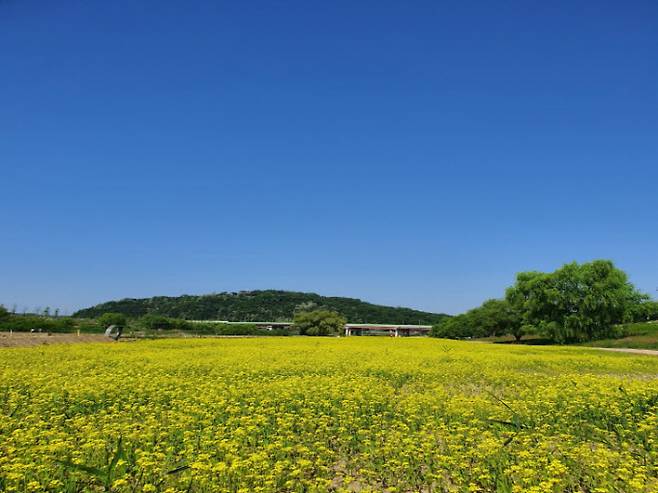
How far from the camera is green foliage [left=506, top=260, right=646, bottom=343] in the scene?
5262cm

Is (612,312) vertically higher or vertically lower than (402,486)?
higher

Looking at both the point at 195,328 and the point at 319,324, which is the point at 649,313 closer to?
the point at 319,324

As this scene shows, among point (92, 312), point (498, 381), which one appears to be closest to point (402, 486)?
point (498, 381)

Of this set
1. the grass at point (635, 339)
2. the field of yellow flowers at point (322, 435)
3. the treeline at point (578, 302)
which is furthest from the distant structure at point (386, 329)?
the field of yellow flowers at point (322, 435)

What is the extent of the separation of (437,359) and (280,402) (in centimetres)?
1363

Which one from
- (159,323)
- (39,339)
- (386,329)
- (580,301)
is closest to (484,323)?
(580,301)

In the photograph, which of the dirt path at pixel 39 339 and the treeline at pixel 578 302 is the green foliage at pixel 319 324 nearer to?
the treeline at pixel 578 302

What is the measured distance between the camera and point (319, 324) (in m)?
82.1

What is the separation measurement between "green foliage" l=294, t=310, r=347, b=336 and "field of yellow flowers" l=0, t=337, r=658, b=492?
66.4 metres

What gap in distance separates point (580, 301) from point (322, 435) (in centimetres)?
5447

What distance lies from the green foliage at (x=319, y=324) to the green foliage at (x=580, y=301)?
115ft

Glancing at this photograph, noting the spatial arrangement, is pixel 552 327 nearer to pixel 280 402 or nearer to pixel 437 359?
pixel 437 359

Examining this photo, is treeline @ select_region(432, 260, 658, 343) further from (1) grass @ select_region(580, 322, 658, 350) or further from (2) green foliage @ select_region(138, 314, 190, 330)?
(2) green foliage @ select_region(138, 314, 190, 330)

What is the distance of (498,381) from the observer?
15.2 metres
